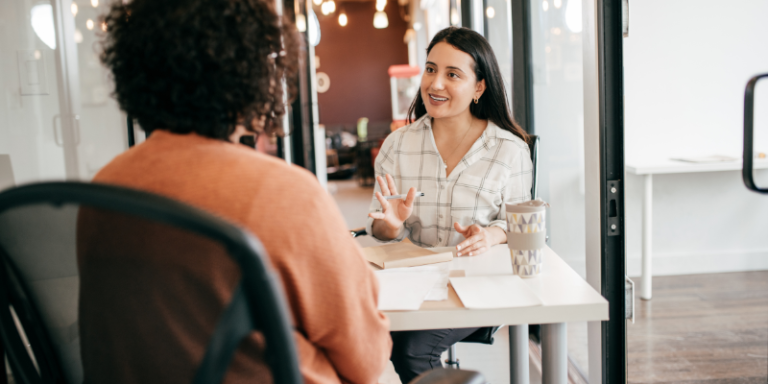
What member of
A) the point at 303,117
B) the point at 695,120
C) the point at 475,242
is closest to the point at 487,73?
the point at 475,242

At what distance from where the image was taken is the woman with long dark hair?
6.01 feet

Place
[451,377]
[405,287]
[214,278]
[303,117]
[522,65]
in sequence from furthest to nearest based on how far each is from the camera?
[303,117]
[522,65]
[405,287]
[451,377]
[214,278]

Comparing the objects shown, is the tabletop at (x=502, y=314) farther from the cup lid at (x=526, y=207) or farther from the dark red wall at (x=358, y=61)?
the dark red wall at (x=358, y=61)

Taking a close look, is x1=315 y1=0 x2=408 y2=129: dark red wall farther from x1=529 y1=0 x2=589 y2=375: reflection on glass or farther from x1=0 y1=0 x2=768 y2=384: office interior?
x1=529 y1=0 x2=589 y2=375: reflection on glass

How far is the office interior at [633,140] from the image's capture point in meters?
1.73

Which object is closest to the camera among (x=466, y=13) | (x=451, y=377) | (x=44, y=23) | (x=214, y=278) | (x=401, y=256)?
(x=214, y=278)

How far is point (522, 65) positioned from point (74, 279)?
2.54 meters

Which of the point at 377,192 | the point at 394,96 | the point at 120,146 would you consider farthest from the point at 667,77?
the point at 394,96

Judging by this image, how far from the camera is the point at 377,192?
174 cm

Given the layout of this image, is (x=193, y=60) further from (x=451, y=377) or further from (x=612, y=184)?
(x=612, y=184)

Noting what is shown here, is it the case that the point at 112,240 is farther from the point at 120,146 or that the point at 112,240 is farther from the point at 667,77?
the point at 667,77

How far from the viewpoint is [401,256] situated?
1365mm

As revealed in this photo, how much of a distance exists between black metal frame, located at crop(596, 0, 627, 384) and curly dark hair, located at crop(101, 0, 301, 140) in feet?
3.70

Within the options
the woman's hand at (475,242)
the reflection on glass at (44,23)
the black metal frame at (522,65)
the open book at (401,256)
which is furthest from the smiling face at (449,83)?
the reflection on glass at (44,23)
